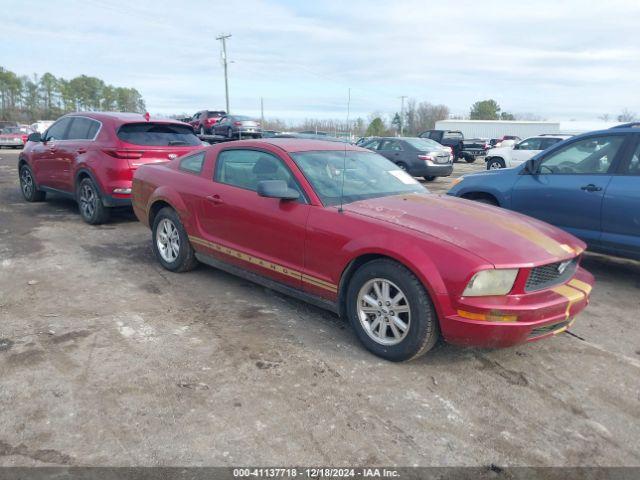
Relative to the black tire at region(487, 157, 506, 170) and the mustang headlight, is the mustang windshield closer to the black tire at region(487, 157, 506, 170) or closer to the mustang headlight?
the mustang headlight

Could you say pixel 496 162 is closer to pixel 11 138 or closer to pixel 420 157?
pixel 420 157

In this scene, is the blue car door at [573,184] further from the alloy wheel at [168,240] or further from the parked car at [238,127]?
the parked car at [238,127]

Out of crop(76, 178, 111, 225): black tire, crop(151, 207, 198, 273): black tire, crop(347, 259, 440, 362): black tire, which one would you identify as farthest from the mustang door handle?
crop(76, 178, 111, 225): black tire

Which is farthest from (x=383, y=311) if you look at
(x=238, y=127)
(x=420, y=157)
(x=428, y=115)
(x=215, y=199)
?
(x=428, y=115)

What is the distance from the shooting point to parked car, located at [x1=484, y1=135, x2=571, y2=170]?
17500 mm

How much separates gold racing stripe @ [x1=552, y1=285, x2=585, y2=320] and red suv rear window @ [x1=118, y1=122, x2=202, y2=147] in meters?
5.98

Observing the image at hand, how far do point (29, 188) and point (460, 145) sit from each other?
74.5 feet

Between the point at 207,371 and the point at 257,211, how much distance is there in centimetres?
152

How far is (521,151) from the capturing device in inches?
717

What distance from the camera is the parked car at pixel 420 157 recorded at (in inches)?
605

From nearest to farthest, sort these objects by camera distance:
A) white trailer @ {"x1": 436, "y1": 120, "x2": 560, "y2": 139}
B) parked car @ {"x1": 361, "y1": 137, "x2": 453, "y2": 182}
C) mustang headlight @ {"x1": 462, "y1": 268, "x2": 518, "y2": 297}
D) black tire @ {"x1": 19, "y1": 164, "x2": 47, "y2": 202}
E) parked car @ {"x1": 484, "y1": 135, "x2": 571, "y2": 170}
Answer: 1. mustang headlight @ {"x1": 462, "y1": 268, "x2": 518, "y2": 297}
2. black tire @ {"x1": 19, "y1": 164, "x2": 47, "y2": 202}
3. parked car @ {"x1": 361, "y1": 137, "x2": 453, "y2": 182}
4. parked car @ {"x1": 484, "y1": 135, "x2": 571, "y2": 170}
5. white trailer @ {"x1": 436, "y1": 120, "x2": 560, "y2": 139}

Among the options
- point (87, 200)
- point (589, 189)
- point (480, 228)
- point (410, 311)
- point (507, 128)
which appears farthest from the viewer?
point (507, 128)

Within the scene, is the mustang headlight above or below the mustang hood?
below

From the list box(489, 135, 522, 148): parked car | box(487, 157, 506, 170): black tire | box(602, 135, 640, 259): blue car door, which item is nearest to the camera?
box(602, 135, 640, 259): blue car door
